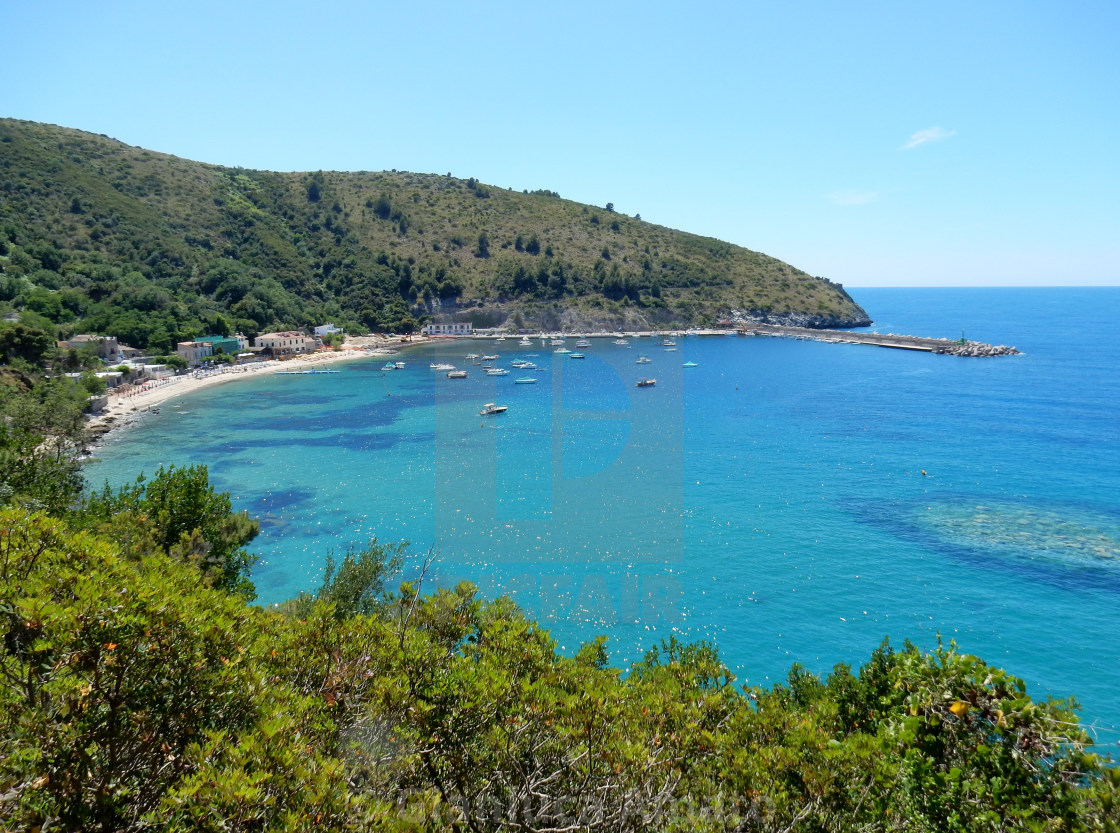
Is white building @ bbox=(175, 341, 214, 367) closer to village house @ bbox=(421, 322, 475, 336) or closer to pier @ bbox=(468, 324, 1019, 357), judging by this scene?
village house @ bbox=(421, 322, 475, 336)

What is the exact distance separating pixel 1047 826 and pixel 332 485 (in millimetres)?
39265

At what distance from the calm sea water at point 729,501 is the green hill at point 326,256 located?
27780mm

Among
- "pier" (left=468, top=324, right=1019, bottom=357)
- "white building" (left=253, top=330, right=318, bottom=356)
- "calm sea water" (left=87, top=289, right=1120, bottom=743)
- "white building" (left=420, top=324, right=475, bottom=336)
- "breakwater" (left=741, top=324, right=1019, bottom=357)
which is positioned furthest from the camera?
"white building" (left=420, top=324, right=475, bottom=336)

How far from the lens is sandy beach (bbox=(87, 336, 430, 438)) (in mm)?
52844

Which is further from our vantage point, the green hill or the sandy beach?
the green hill

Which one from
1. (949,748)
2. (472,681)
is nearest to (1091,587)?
(949,748)

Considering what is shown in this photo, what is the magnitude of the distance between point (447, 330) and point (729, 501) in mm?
90411

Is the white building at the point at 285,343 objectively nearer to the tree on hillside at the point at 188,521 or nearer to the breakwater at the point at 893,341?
the tree on hillside at the point at 188,521

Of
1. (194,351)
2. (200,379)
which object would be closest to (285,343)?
(194,351)

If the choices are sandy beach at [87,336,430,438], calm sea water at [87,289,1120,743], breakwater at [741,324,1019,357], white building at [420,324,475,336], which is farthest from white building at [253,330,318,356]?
breakwater at [741,324,1019,357]

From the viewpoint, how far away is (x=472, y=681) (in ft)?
22.7

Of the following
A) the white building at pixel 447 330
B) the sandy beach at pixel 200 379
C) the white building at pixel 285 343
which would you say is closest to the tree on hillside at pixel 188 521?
the sandy beach at pixel 200 379

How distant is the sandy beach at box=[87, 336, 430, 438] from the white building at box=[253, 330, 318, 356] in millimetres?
1792

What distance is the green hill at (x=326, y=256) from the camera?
8100 centimetres
